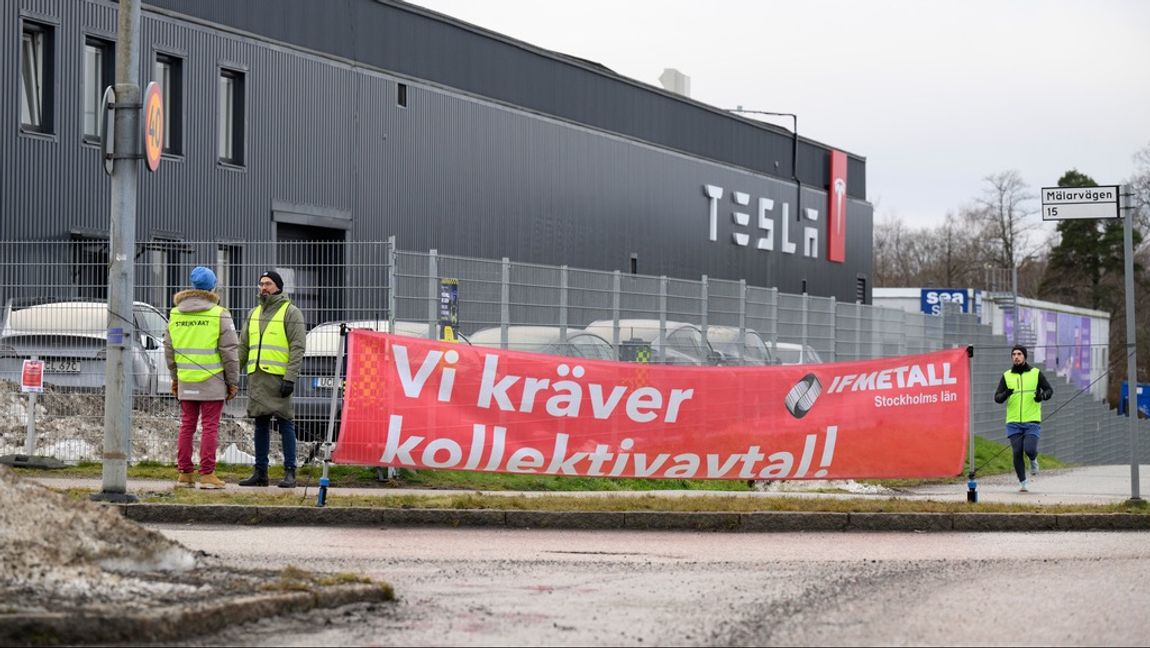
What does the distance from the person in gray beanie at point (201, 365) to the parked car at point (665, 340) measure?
224 inches

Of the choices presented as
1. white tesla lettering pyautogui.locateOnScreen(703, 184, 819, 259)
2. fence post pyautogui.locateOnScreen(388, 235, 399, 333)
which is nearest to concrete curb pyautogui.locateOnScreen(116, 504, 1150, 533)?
fence post pyautogui.locateOnScreen(388, 235, 399, 333)

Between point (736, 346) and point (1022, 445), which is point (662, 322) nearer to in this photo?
point (736, 346)

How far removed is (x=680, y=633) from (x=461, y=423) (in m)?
7.28

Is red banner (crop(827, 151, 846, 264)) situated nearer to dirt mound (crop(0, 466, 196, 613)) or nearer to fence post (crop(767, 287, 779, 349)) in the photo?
fence post (crop(767, 287, 779, 349))

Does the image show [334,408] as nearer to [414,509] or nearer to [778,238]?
[414,509]

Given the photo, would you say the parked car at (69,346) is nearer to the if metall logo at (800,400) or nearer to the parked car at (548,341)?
the parked car at (548,341)

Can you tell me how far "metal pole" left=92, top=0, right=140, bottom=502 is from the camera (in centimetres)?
1357

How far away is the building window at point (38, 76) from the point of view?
989 inches

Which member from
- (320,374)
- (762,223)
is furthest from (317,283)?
(762,223)

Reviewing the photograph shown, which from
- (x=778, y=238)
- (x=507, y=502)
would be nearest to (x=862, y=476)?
(x=507, y=502)

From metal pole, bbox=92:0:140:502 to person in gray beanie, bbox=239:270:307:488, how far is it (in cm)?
177

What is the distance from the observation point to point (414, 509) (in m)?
13.7

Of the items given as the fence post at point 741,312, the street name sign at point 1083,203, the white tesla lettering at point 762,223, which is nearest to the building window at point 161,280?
the fence post at point 741,312

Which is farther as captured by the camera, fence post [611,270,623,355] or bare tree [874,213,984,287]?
bare tree [874,213,984,287]
